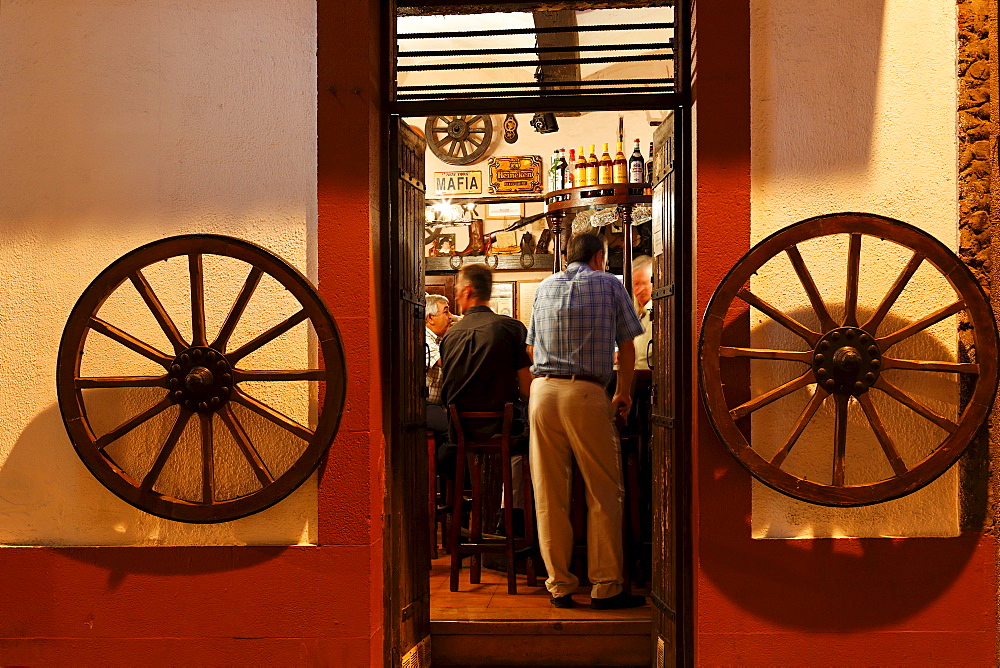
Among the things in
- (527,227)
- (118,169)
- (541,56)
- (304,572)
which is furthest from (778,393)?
(527,227)

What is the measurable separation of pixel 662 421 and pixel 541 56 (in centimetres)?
254

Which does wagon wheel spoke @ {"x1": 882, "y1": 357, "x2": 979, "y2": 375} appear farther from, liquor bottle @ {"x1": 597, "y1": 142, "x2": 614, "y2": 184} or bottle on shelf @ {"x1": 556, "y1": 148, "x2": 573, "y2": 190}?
bottle on shelf @ {"x1": 556, "y1": 148, "x2": 573, "y2": 190}

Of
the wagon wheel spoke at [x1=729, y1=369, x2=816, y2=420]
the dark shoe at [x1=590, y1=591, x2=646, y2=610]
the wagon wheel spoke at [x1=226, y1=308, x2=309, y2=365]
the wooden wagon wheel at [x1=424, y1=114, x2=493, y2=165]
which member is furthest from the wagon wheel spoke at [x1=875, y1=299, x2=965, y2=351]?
the wooden wagon wheel at [x1=424, y1=114, x2=493, y2=165]

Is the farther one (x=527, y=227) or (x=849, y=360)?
(x=527, y=227)

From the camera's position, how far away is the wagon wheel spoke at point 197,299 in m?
2.49

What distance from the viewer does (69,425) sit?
253 cm

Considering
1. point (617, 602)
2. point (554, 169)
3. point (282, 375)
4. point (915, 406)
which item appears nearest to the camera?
point (915, 406)

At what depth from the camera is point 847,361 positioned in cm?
234

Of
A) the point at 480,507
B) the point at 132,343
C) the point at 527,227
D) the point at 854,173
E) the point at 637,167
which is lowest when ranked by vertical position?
the point at 480,507

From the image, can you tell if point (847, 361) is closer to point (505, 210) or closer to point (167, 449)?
Answer: point (167, 449)

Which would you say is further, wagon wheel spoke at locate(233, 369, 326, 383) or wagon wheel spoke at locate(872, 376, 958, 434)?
wagon wheel spoke at locate(233, 369, 326, 383)

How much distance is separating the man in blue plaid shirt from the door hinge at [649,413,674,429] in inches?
22.5

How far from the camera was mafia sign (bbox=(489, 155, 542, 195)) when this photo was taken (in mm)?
6754

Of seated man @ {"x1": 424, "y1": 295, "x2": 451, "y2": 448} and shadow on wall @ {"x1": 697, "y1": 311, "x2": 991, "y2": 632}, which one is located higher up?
seated man @ {"x1": 424, "y1": 295, "x2": 451, "y2": 448}
